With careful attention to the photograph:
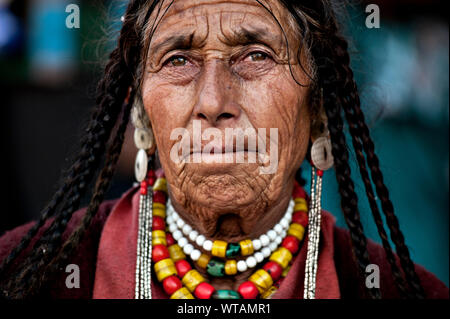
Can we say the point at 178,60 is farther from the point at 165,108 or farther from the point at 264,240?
the point at 264,240

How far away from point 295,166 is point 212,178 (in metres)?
0.44

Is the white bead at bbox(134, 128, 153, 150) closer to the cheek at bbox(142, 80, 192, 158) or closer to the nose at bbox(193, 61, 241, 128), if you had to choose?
the cheek at bbox(142, 80, 192, 158)

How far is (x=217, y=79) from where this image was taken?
Result: 7.11ft

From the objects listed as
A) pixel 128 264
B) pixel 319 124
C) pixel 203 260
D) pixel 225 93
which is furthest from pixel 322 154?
pixel 128 264

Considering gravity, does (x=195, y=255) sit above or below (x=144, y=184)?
below

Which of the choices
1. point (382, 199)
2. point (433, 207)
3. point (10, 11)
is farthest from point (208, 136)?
point (10, 11)

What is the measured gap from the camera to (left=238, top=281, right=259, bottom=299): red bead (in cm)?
234

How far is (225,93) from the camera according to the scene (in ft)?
6.99

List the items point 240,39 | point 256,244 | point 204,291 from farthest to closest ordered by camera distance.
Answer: point 256,244 < point 204,291 < point 240,39

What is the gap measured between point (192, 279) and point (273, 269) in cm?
37

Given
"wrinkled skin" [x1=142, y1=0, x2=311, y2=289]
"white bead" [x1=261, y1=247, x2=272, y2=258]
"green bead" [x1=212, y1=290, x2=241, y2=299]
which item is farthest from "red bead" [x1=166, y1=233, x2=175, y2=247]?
"white bead" [x1=261, y1=247, x2=272, y2=258]

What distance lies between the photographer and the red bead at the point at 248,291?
2336mm

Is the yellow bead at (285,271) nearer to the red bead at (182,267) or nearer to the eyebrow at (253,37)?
the red bead at (182,267)

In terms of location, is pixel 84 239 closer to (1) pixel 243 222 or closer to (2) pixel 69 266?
(2) pixel 69 266
